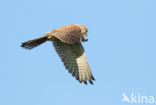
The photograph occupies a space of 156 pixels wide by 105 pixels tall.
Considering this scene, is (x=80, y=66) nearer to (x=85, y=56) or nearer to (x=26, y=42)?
(x=85, y=56)

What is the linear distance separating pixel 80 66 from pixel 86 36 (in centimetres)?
109

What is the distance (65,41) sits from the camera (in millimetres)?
16016

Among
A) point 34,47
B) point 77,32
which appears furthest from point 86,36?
point 34,47

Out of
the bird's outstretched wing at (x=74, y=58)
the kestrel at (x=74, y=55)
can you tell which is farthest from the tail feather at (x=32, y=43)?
the bird's outstretched wing at (x=74, y=58)

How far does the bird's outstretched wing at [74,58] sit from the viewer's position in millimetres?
17516

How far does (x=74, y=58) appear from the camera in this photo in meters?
17.7

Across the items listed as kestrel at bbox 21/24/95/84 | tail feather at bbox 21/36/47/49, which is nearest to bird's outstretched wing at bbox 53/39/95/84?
kestrel at bbox 21/24/95/84

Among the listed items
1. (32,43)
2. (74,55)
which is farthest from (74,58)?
(32,43)

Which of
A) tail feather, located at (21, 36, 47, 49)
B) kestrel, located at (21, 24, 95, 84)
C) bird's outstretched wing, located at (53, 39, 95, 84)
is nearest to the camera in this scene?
tail feather, located at (21, 36, 47, 49)

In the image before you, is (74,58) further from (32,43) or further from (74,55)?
(32,43)

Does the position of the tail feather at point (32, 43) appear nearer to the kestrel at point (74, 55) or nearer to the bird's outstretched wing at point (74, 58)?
the kestrel at point (74, 55)

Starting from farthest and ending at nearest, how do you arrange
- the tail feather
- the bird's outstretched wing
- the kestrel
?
the bird's outstretched wing → the kestrel → the tail feather

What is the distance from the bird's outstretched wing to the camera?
57.5ft

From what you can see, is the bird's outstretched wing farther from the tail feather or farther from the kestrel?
the tail feather
